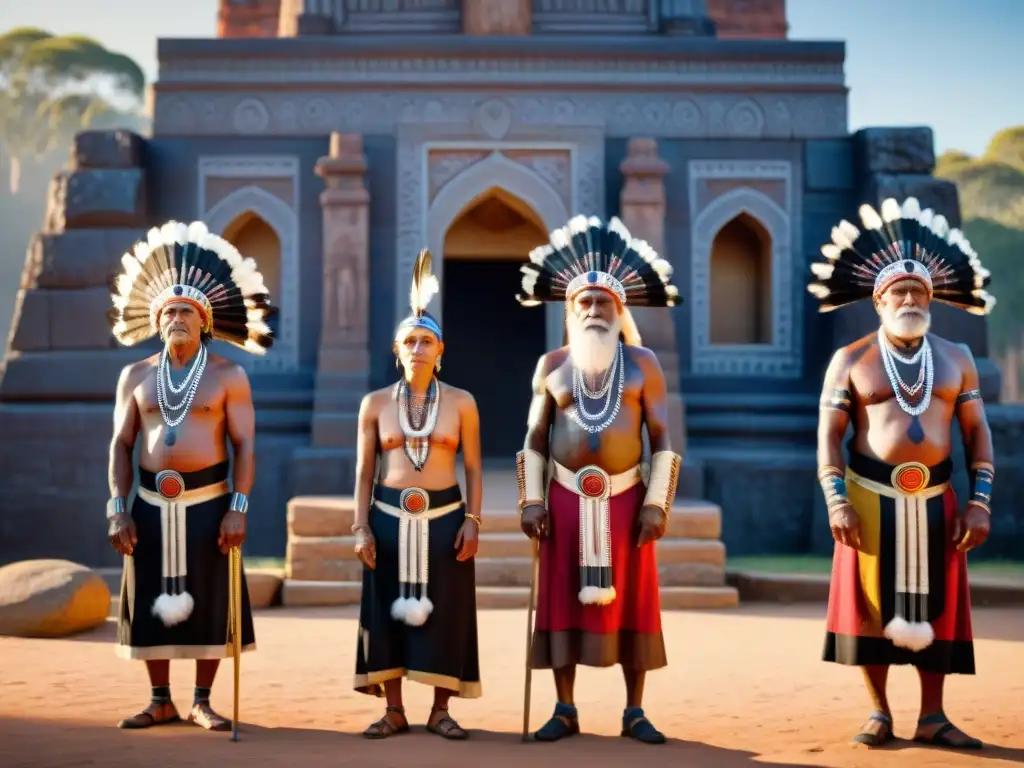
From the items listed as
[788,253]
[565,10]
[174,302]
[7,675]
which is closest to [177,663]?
[7,675]

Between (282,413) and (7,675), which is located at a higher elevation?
(282,413)

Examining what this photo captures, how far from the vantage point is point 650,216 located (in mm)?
13578

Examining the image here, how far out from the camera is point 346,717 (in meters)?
6.66

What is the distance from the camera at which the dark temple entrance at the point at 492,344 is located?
18.2 m

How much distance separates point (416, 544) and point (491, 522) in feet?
16.3

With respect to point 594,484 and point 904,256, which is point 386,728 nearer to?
point 594,484

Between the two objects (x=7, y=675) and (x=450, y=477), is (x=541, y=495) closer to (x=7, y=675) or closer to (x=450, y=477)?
(x=450, y=477)

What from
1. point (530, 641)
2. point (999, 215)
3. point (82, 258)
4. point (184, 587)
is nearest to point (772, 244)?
point (82, 258)

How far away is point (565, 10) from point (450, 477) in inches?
412

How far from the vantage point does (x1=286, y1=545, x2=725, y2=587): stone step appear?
432 inches

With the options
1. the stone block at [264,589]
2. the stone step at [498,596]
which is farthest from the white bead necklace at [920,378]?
the stone block at [264,589]

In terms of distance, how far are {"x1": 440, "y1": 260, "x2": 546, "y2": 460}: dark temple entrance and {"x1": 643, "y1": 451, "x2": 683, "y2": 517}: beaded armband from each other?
1199cm

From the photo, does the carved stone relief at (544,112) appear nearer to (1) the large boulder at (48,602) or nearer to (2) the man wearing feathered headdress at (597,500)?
(1) the large boulder at (48,602)

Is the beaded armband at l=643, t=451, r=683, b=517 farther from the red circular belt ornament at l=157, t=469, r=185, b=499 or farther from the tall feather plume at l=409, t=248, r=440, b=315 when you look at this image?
the red circular belt ornament at l=157, t=469, r=185, b=499
